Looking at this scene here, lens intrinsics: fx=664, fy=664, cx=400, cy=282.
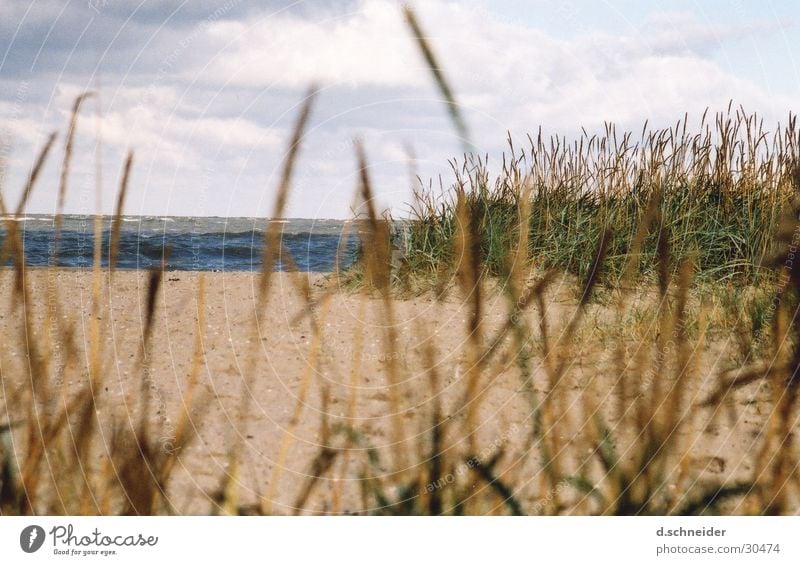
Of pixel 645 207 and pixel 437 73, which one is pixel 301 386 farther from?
pixel 645 207

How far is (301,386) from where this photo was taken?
886 mm

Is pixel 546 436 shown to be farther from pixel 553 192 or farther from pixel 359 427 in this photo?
pixel 553 192

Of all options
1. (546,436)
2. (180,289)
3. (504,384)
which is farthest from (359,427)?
(180,289)

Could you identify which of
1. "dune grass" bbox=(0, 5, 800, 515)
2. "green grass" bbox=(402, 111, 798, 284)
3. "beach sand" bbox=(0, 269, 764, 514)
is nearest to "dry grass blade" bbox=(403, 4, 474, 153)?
"dune grass" bbox=(0, 5, 800, 515)

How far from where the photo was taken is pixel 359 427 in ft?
7.63

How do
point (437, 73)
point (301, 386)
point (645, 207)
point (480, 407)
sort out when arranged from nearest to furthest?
point (437, 73) < point (301, 386) < point (480, 407) < point (645, 207)

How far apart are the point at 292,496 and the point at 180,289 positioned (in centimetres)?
389

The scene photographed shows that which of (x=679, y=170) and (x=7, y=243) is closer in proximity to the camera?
(x=7, y=243)

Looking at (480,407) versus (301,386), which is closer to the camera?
(301,386)

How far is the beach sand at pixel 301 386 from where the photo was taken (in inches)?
56.3

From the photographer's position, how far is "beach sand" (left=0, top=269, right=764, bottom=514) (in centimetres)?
143

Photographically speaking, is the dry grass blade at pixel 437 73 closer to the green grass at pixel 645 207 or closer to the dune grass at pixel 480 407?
the dune grass at pixel 480 407

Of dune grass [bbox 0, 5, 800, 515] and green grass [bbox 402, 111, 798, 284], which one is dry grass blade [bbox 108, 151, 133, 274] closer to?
dune grass [bbox 0, 5, 800, 515]

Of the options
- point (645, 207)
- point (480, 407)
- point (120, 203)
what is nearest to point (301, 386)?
point (120, 203)
